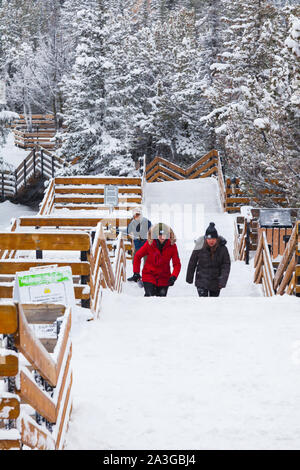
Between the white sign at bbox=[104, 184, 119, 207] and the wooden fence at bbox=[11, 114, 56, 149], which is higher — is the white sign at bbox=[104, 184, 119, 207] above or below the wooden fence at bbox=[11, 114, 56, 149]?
below

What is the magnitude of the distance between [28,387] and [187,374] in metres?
2.75

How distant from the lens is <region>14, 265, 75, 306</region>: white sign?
5.65 m

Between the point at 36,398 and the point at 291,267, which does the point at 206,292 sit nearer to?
the point at 291,267

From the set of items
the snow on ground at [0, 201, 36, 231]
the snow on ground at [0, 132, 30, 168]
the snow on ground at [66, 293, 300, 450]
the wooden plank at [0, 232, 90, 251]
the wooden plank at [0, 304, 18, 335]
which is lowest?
the snow on ground at [66, 293, 300, 450]

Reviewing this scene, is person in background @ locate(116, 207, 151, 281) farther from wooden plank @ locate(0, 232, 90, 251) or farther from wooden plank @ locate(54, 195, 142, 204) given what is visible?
wooden plank @ locate(54, 195, 142, 204)

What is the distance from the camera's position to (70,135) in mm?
23656

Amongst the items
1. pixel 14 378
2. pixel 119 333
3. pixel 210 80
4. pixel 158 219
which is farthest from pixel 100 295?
pixel 210 80

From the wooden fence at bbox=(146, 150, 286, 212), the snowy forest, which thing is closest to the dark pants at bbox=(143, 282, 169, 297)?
the snowy forest

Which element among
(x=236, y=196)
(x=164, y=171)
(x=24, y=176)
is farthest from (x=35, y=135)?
(x=236, y=196)

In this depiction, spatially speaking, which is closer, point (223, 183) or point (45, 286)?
point (45, 286)

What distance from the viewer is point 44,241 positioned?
6902mm

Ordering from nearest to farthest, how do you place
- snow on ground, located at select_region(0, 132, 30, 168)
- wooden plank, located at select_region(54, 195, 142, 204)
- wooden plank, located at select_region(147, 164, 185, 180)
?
wooden plank, located at select_region(54, 195, 142, 204), wooden plank, located at select_region(147, 164, 185, 180), snow on ground, located at select_region(0, 132, 30, 168)

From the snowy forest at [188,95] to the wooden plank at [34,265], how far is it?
8.47m

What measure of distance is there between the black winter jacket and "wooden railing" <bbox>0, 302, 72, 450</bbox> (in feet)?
17.0
